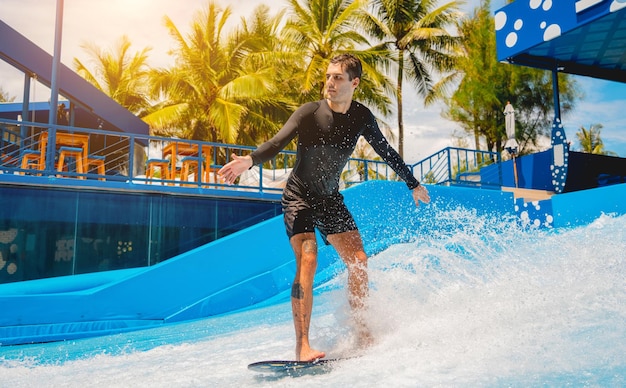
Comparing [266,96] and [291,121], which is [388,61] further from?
[291,121]

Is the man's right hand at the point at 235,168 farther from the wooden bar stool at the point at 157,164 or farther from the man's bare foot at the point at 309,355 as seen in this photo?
the wooden bar stool at the point at 157,164

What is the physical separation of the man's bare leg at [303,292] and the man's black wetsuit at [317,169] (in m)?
0.09

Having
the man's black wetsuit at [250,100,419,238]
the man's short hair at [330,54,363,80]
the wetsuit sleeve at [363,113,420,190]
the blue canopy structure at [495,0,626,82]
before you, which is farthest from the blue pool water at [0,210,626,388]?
the blue canopy structure at [495,0,626,82]

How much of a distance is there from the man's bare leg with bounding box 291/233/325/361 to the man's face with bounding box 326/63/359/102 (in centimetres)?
83

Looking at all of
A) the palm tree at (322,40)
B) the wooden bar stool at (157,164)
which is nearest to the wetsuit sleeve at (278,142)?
the wooden bar stool at (157,164)

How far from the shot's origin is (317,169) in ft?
10.7

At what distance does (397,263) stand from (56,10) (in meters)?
9.28

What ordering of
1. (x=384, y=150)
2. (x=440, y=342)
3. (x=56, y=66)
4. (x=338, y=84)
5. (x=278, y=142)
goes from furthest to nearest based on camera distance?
(x=56, y=66)
(x=384, y=150)
(x=338, y=84)
(x=278, y=142)
(x=440, y=342)

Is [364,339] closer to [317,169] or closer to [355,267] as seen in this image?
A: [355,267]

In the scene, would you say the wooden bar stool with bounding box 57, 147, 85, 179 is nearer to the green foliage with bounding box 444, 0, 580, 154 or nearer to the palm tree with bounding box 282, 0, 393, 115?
the palm tree with bounding box 282, 0, 393, 115

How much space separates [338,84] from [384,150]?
0.60m

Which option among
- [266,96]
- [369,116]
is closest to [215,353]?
[369,116]

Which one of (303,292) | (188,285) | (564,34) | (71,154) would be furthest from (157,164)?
(303,292)

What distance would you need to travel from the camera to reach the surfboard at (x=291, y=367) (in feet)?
8.77
